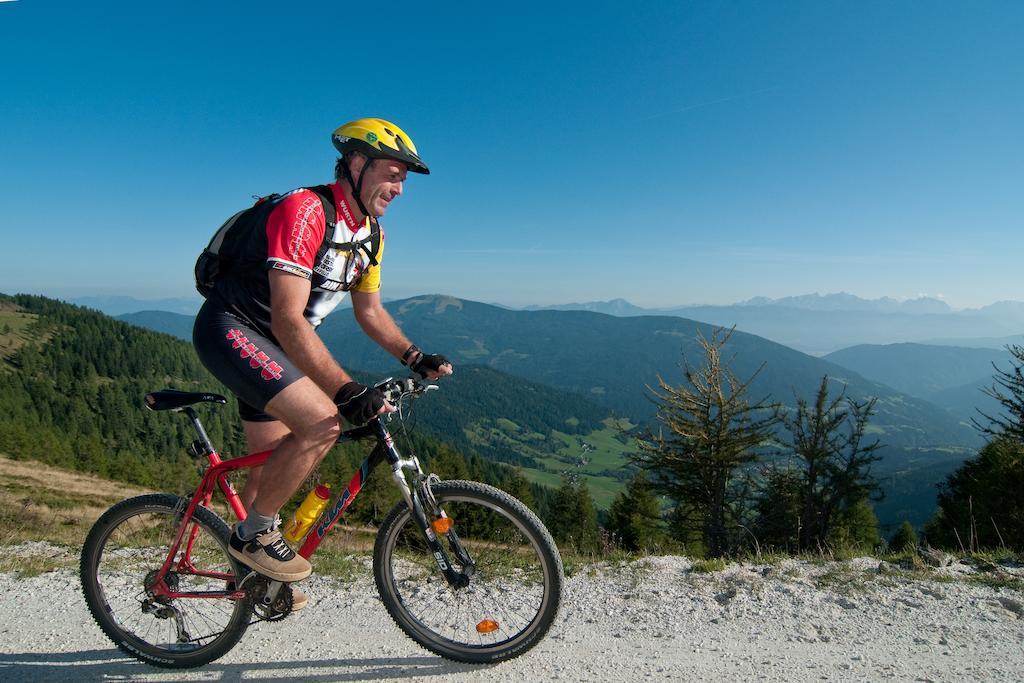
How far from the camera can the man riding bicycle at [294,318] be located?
10.2ft

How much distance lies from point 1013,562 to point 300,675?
7.37 meters

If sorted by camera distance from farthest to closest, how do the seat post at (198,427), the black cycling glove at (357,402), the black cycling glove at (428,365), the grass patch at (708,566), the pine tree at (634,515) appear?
1. the pine tree at (634,515)
2. the grass patch at (708,566)
3. the black cycling glove at (428,365)
4. the seat post at (198,427)
5. the black cycling glove at (357,402)

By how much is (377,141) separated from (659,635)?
439cm

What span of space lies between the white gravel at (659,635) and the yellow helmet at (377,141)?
3.49m

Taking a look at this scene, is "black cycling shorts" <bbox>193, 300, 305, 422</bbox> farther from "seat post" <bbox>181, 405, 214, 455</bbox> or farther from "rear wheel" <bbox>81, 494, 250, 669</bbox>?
"rear wheel" <bbox>81, 494, 250, 669</bbox>

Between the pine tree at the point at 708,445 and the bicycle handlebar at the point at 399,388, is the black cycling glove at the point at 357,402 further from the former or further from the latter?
the pine tree at the point at 708,445

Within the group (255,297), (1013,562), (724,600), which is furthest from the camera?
(1013,562)

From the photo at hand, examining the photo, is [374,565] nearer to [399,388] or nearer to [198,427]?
[399,388]

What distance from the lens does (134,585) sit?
4113 millimetres

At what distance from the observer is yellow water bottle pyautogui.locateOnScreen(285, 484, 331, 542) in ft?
11.7

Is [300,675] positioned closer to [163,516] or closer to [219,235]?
[163,516]

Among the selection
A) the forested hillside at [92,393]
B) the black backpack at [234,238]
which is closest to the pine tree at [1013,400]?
the black backpack at [234,238]

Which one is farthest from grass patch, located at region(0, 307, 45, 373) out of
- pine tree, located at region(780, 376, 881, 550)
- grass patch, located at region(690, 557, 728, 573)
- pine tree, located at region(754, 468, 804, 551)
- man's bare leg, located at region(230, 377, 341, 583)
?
grass patch, located at region(690, 557, 728, 573)

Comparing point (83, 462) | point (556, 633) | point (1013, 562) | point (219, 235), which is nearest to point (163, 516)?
point (219, 235)
